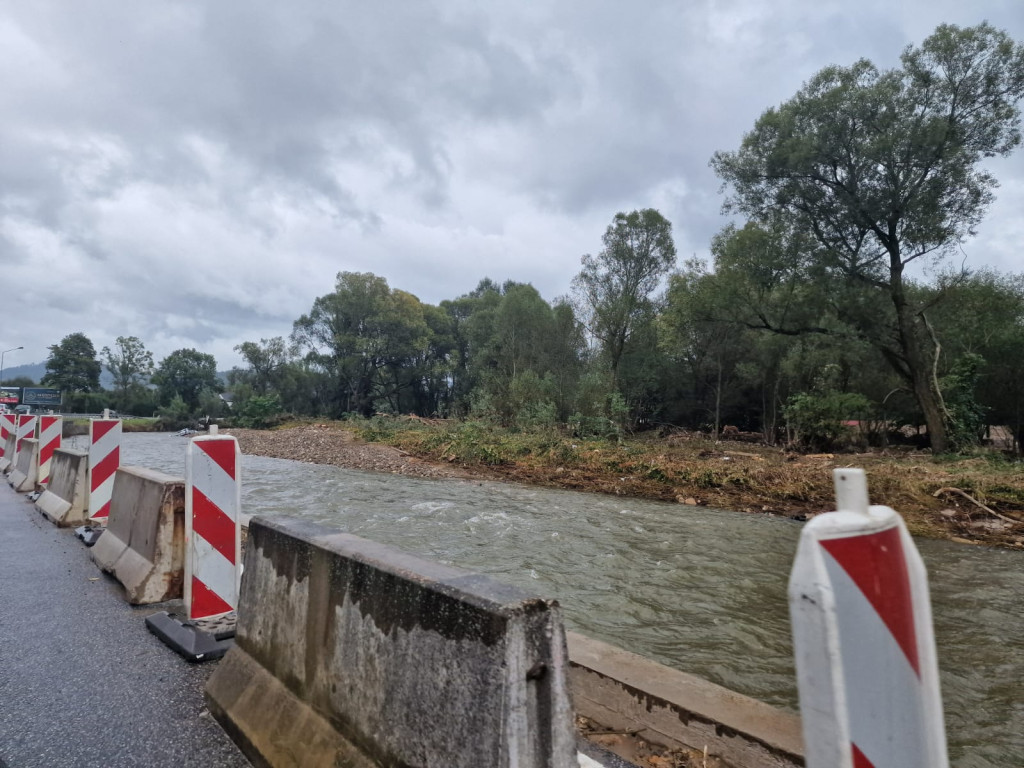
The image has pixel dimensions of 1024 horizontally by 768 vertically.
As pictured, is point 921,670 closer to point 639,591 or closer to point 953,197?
point 639,591

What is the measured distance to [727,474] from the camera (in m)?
15.0

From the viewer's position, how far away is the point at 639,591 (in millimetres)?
7094

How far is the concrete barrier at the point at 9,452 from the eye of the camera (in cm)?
1378

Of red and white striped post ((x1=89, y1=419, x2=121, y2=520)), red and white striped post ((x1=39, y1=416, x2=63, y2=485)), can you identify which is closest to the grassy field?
red and white striped post ((x1=39, y1=416, x2=63, y2=485))

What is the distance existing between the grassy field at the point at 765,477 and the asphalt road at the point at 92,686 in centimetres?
1215

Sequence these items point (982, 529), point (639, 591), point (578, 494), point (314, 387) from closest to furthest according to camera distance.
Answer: point (639, 591) < point (982, 529) < point (578, 494) < point (314, 387)

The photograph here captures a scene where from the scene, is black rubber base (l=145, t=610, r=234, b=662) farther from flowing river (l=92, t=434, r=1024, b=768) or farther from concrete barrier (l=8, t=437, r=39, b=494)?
concrete barrier (l=8, t=437, r=39, b=494)

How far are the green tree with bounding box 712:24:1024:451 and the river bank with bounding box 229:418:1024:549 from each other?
6.13 meters

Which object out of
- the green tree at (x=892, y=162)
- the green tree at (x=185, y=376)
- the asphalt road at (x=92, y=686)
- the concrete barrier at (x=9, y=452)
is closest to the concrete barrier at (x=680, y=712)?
the asphalt road at (x=92, y=686)

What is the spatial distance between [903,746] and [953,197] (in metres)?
24.2

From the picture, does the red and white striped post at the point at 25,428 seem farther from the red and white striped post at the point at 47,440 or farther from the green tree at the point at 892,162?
the green tree at the point at 892,162

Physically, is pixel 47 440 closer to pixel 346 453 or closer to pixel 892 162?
pixel 346 453

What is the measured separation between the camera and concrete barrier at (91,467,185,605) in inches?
191

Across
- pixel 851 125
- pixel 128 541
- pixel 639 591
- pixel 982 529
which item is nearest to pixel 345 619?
pixel 128 541
